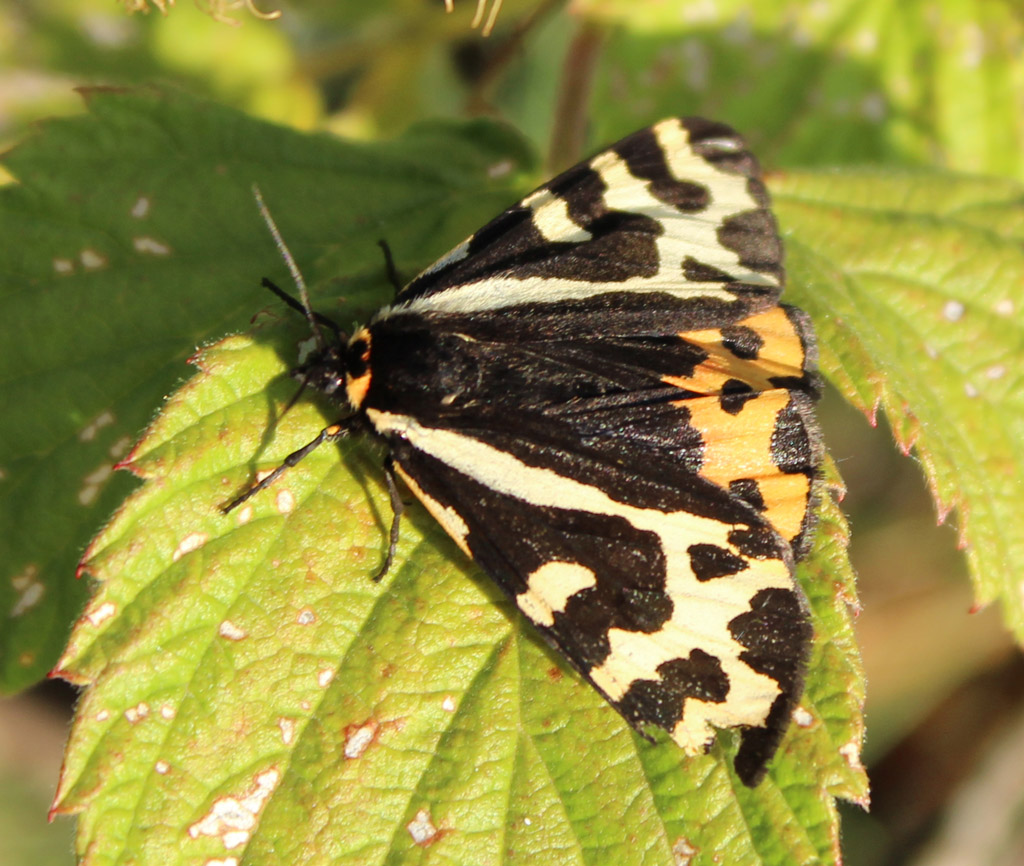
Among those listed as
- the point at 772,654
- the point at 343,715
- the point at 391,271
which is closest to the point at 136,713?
the point at 343,715

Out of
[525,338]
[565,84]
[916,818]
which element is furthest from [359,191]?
[916,818]

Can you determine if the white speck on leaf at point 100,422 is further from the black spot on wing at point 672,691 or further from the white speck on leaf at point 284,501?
the black spot on wing at point 672,691

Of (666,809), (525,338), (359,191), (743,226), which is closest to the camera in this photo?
(666,809)

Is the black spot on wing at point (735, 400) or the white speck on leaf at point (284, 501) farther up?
the black spot on wing at point (735, 400)

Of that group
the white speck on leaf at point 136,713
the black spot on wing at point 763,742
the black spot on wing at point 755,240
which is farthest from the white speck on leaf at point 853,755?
the white speck on leaf at point 136,713

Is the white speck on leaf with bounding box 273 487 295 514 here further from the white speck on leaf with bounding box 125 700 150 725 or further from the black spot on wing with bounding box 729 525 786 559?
the black spot on wing with bounding box 729 525 786 559

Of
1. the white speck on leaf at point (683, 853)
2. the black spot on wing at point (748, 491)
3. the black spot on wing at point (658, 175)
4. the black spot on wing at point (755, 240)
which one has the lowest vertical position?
the white speck on leaf at point (683, 853)

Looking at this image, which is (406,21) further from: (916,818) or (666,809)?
(916,818)
